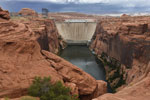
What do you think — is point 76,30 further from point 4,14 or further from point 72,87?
point 72,87

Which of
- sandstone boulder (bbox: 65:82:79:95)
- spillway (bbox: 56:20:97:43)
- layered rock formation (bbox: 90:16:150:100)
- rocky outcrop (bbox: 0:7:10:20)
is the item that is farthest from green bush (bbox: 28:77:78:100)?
spillway (bbox: 56:20:97:43)

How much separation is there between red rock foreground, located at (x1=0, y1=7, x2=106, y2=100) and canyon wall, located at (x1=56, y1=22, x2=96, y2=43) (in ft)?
203

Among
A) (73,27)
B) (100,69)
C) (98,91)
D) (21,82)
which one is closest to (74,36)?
(73,27)

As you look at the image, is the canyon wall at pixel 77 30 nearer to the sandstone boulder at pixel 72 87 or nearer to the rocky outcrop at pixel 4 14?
the rocky outcrop at pixel 4 14

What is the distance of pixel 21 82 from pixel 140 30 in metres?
28.9

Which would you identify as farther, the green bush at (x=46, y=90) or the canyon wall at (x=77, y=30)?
the canyon wall at (x=77, y=30)

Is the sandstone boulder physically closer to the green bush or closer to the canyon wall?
the green bush

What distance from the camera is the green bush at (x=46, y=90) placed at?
11.0 meters

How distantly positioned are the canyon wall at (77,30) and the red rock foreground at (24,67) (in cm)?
6185

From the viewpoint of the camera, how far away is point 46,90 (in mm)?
11828

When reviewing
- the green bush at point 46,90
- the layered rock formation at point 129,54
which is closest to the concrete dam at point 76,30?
the layered rock formation at point 129,54

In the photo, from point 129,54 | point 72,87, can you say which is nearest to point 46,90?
point 72,87

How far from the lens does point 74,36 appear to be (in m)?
78.6

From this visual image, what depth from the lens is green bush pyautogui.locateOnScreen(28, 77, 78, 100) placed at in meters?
11.0
